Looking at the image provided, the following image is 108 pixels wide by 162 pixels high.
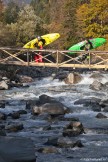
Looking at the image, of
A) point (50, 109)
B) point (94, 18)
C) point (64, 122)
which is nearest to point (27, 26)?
point (94, 18)

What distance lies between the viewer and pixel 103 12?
37656 millimetres

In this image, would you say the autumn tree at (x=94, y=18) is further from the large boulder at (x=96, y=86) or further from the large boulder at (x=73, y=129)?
the large boulder at (x=73, y=129)

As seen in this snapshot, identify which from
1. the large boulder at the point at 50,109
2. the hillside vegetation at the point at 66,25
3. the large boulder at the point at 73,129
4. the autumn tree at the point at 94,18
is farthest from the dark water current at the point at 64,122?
the autumn tree at the point at 94,18

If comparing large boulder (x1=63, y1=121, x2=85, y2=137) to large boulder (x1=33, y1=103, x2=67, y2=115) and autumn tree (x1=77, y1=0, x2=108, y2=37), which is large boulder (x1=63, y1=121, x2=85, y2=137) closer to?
large boulder (x1=33, y1=103, x2=67, y2=115)

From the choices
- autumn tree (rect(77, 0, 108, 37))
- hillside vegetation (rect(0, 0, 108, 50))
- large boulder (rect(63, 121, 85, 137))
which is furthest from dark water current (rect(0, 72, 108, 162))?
autumn tree (rect(77, 0, 108, 37))

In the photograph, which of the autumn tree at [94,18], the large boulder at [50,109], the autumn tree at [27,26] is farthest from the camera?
the autumn tree at [94,18]

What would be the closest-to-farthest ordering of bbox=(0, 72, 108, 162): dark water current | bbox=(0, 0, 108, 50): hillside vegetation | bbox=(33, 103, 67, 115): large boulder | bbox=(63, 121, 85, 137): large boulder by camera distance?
bbox=(0, 72, 108, 162): dark water current
bbox=(63, 121, 85, 137): large boulder
bbox=(33, 103, 67, 115): large boulder
bbox=(0, 0, 108, 50): hillside vegetation

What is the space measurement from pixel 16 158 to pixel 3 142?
127 cm

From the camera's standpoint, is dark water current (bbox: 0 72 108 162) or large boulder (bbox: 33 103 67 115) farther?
large boulder (bbox: 33 103 67 115)

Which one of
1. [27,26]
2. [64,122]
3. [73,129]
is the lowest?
[64,122]

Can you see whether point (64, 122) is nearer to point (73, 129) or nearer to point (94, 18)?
point (73, 129)

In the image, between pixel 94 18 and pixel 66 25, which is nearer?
pixel 94 18

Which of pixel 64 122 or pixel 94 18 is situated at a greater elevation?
pixel 94 18

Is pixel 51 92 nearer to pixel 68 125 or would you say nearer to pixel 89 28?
pixel 68 125
